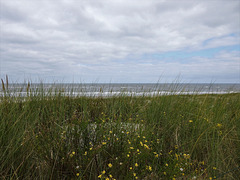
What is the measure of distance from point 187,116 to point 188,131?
1.37ft

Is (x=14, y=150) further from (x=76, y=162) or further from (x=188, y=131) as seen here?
(x=188, y=131)

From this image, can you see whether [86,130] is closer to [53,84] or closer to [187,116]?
[187,116]

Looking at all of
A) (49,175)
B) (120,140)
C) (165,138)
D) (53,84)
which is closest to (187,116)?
(165,138)

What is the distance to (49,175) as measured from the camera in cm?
194

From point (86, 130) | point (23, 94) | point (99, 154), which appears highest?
point (23, 94)

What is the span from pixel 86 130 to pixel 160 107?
5.83ft

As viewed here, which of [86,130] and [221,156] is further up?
[86,130]

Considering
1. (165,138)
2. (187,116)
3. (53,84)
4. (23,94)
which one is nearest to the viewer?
(165,138)

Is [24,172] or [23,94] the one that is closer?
[24,172]

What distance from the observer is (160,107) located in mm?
3562

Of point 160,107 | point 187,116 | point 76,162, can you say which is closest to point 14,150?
point 76,162

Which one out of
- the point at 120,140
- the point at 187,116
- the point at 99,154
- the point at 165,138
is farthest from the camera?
the point at 187,116

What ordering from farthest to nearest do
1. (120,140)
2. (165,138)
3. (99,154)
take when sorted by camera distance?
(165,138) < (120,140) < (99,154)

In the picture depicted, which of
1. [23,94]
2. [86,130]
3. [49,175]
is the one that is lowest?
[49,175]
